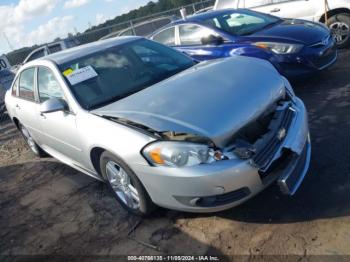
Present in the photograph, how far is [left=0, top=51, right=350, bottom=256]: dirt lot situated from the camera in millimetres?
3079

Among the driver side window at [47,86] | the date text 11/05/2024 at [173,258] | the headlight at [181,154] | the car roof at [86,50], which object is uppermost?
the car roof at [86,50]

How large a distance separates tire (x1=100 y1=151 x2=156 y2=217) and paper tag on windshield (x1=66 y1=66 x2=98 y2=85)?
37.4 inches

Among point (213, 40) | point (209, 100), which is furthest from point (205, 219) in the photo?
point (213, 40)

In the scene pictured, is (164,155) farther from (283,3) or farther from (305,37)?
(283,3)

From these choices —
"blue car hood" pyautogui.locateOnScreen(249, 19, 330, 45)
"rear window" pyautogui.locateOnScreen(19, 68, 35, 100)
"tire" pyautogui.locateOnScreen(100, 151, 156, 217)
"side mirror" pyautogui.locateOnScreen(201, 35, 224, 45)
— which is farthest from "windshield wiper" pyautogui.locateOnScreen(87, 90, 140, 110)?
"blue car hood" pyautogui.locateOnScreen(249, 19, 330, 45)

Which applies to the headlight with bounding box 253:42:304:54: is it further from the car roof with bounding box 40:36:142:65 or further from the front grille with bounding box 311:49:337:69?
the car roof with bounding box 40:36:142:65

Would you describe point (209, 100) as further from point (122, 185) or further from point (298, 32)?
point (298, 32)

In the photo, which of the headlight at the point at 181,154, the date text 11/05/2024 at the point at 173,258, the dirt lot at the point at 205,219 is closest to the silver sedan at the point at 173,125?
the headlight at the point at 181,154

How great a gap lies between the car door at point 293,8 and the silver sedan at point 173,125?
4878 mm

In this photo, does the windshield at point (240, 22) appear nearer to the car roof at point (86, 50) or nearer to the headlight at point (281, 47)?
the headlight at point (281, 47)

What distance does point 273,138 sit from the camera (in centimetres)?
325

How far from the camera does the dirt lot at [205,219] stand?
3.08 m

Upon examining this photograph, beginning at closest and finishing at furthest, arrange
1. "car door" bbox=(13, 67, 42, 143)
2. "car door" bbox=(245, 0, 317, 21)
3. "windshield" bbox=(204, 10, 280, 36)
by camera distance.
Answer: "car door" bbox=(13, 67, 42, 143) < "windshield" bbox=(204, 10, 280, 36) < "car door" bbox=(245, 0, 317, 21)

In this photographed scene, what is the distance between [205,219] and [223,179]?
0.75 metres
